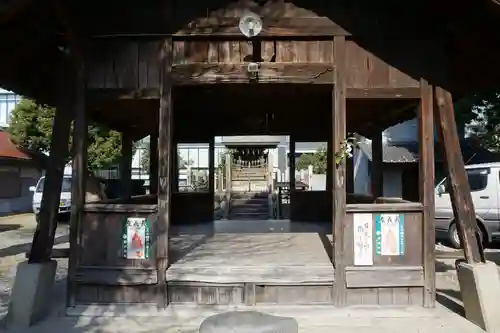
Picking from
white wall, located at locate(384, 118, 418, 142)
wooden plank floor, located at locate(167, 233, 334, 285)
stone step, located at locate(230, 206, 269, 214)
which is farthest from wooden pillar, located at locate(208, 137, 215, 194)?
white wall, located at locate(384, 118, 418, 142)

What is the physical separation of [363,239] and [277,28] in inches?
110

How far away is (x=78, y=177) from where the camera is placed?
599cm

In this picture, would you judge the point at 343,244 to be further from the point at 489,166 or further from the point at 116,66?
the point at 489,166

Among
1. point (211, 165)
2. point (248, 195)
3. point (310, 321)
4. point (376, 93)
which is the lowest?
point (310, 321)

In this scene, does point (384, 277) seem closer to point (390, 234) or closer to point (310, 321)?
point (390, 234)

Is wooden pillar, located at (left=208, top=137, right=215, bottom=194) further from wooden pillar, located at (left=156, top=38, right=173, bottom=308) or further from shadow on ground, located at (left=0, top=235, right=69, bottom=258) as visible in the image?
wooden pillar, located at (left=156, top=38, right=173, bottom=308)

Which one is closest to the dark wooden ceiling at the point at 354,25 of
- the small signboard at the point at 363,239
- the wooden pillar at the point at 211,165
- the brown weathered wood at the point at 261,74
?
the brown weathered wood at the point at 261,74

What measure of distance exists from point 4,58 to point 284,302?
448 cm

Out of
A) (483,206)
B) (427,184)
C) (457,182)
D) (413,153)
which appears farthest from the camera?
(413,153)

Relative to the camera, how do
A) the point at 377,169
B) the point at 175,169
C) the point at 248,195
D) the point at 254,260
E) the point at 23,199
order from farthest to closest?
1. the point at 23,199
2. the point at 248,195
3. the point at 175,169
4. the point at 377,169
5. the point at 254,260

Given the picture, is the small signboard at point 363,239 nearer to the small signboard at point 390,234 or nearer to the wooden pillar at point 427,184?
the small signboard at point 390,234

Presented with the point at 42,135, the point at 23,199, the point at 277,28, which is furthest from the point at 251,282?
the point at 23,199

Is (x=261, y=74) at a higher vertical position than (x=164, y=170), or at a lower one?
higher

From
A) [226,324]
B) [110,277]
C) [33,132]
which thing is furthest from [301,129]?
[33,132]
